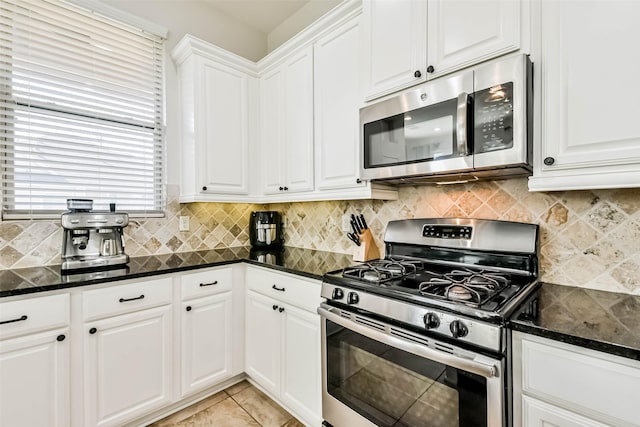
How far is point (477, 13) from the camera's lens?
49.7 inches

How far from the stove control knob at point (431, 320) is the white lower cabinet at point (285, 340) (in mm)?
670

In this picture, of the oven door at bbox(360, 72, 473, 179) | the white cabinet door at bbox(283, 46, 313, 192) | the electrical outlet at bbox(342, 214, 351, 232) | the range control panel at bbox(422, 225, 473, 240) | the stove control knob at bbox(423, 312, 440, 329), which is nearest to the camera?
the stove control knob at bbox(423, 312, 440, 329)

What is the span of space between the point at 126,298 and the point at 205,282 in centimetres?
45

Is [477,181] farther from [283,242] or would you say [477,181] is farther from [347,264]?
[283,242]

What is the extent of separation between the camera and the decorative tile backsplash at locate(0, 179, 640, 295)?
48.1 inches

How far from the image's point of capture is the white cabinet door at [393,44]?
144 centimetres

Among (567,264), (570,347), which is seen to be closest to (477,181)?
(567,264)

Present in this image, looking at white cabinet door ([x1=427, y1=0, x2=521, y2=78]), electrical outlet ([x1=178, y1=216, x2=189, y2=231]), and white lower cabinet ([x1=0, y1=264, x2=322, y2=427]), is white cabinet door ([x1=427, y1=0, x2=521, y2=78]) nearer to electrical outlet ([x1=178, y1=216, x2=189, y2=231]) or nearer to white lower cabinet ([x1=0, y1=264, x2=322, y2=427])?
white lower cabinet ([x1=0, y1=264, x2=322, y2=427])

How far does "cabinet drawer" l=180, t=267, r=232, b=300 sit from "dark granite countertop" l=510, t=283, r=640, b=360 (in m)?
1.69

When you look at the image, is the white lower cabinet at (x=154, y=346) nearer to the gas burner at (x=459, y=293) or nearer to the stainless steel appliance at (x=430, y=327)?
the stainless steel appliance at (x=430, y=327)

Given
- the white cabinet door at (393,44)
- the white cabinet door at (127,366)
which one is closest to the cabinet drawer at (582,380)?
the white cabinet door at (393,44)

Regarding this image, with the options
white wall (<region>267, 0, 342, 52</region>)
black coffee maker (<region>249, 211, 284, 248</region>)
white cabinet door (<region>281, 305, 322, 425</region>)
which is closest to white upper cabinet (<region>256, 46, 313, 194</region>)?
black coffee maker (<region>249, 211, 284, 248</region>)

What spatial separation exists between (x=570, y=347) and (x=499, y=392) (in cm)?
24

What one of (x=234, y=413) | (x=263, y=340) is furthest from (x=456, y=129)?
(x=234, y=413)
